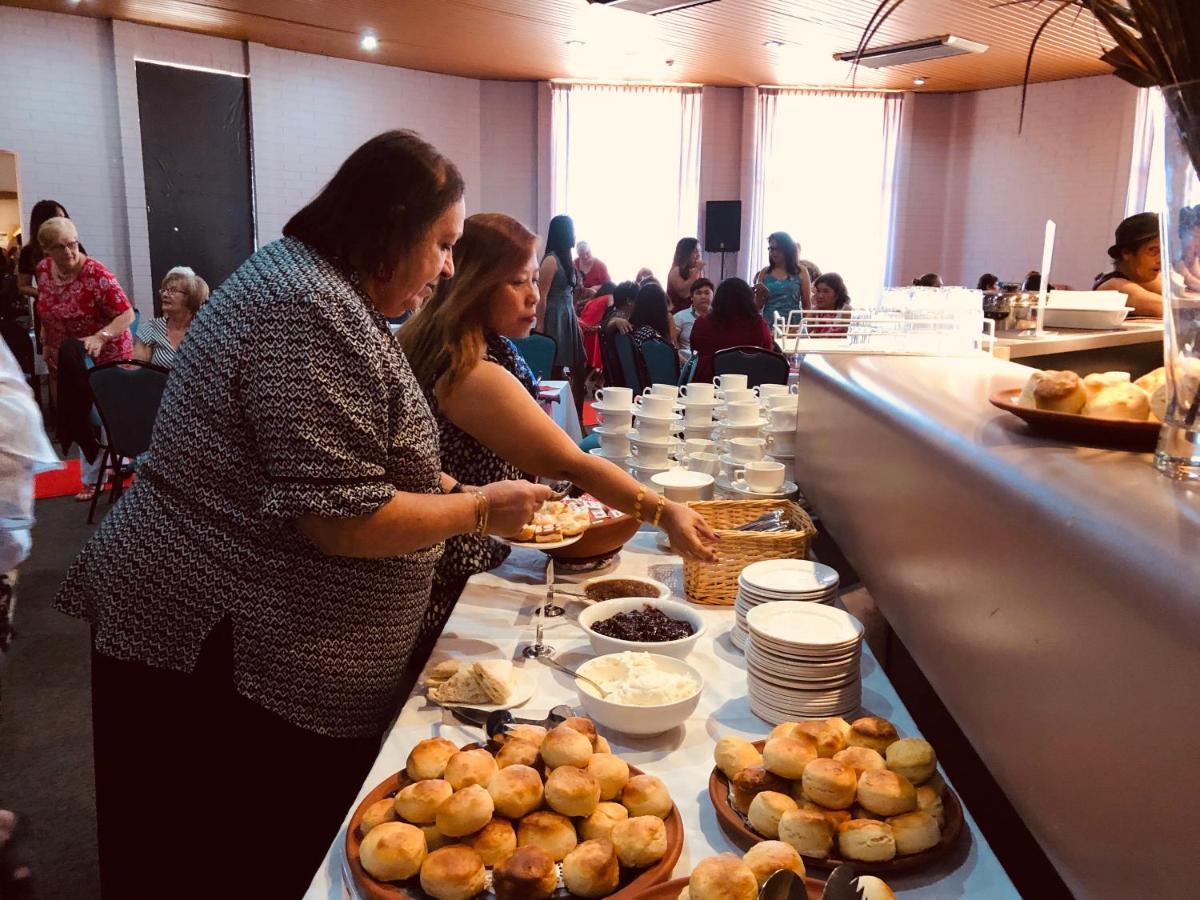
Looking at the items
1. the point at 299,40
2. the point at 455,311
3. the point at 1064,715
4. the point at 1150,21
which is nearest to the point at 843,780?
the point at 1064,715

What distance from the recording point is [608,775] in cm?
105

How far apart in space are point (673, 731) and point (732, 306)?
4.21 metres

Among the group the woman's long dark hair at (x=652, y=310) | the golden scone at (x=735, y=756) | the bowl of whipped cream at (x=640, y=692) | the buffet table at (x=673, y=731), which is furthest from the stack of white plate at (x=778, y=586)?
the woman's long dark hair at (x=652, y=310)

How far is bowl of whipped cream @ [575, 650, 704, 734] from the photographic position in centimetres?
127

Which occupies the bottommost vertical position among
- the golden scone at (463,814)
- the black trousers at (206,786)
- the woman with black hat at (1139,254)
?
the black trousers at (206,786)

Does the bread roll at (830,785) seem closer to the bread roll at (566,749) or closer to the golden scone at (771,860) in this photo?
the golden scone at (771,860)

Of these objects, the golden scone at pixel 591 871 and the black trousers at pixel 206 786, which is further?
the black trousers at pixel 206 786

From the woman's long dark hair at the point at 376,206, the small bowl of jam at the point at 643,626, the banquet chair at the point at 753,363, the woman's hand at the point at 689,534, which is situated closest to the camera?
the woman's long dark hair at the point at 376,206

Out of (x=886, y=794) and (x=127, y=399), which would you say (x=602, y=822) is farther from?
(x=127, y=399)

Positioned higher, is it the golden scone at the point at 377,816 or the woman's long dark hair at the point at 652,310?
the woman's long dark hair at the point at 652,310

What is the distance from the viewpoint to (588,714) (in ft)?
4.42

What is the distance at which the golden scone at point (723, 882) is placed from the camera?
0.83m

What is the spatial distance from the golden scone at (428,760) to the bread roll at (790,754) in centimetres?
35

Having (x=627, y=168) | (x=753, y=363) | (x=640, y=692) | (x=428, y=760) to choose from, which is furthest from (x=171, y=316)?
(x=627, y=168)
